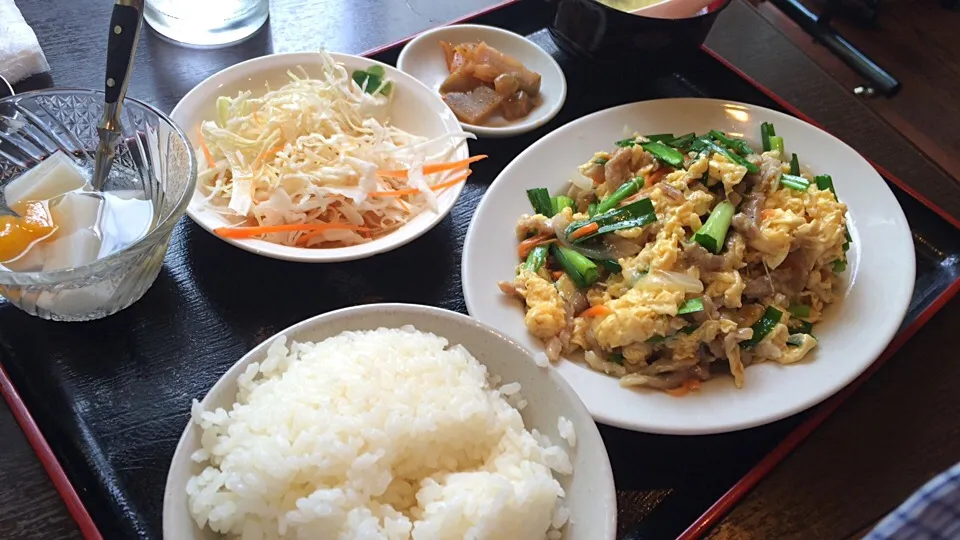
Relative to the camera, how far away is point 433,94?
1.99 m

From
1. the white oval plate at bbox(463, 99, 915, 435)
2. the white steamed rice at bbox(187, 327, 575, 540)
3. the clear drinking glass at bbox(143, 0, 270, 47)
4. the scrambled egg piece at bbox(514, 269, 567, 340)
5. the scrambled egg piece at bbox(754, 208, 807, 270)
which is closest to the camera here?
the white steamed rice at bbox(187, 327, 575, 540)

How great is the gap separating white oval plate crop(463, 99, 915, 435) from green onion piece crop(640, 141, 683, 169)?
0.38 ft

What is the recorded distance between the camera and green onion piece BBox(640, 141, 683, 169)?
6.21ft

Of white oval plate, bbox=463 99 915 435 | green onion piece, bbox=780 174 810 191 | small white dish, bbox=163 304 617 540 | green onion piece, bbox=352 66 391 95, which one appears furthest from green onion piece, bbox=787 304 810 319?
green onion piece, bbox=352 66 391 95

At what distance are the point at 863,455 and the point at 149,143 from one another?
1.68 m

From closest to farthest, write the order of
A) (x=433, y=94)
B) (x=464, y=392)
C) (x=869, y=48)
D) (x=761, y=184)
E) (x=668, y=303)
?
1. (x=464, y=392)
2. (x=668, y=303)
3. (x=761, y=184)
4. (x=433, y=94)
5. (x=869, y=48)

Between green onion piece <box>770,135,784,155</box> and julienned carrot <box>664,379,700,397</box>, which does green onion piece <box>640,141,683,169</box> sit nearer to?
green onion piece <box>770,135,784,155</box>

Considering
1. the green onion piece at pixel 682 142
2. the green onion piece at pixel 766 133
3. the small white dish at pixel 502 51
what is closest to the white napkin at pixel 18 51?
the small white dish at pixel 502 51

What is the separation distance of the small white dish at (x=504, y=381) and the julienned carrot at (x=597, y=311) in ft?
1.23

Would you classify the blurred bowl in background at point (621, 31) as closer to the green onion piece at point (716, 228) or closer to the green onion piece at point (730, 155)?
the green onion piece at point (730, 155)

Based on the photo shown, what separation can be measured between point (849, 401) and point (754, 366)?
21cm

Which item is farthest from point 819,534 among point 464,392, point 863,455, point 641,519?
point 464,392

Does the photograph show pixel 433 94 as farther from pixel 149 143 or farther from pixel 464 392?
pixel 464 392

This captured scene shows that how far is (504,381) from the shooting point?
4.38ft
